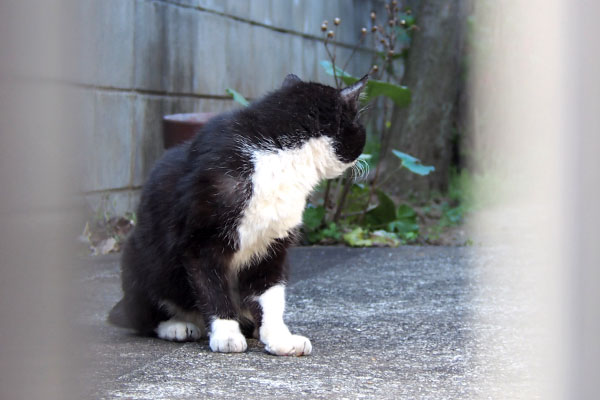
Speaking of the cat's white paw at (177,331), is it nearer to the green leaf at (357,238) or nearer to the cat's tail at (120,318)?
the cat's tail at (120,318)

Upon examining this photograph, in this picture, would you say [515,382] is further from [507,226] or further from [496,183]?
[496,183]

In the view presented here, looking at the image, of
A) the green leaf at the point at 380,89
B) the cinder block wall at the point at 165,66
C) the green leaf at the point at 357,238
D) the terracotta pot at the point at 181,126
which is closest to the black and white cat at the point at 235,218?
the cinder block wall at the point at 165,66

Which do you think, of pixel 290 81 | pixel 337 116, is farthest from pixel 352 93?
pixel 290 81

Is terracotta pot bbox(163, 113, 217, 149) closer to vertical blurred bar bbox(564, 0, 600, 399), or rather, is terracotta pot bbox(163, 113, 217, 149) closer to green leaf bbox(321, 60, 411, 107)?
green leaf bbox(321, 60, 411, 107)

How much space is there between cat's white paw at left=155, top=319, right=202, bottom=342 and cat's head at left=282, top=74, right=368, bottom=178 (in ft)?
2.10

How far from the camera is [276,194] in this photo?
73.2 inches

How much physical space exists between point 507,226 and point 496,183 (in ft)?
2.91

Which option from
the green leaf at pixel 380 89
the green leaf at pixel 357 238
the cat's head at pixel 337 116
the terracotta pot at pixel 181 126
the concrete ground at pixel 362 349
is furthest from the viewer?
the green leaf at pixel 357 238

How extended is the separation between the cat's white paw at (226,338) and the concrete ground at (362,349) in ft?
0.10

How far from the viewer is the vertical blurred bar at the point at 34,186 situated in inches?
11.2

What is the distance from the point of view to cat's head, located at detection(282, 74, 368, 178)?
1973mm

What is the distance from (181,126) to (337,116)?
5.90 ft

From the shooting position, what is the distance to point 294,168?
191 cm

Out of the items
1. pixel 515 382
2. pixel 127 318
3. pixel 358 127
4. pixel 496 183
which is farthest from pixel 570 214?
pixel 496 183
